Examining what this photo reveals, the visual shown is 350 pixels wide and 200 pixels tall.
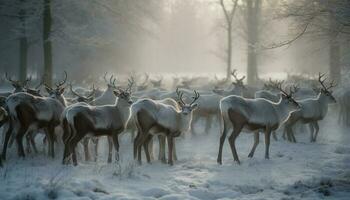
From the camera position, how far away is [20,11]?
78.6 ft

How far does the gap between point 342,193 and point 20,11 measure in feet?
67.1

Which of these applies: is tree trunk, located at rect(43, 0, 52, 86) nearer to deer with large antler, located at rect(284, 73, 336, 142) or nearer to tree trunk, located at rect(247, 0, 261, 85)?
deer with large antler, located at rect(284, 73, 336, 142)

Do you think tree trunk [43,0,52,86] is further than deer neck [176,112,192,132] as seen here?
Yes

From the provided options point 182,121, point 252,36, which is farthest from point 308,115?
point 252,36

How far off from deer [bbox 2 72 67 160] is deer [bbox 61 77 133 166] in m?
0.65

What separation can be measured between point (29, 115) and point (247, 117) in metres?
5.46

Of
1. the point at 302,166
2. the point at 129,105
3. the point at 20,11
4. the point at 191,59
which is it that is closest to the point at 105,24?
the point at 20,11

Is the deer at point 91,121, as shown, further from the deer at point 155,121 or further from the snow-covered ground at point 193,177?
the snow-covered ground at point 193,177

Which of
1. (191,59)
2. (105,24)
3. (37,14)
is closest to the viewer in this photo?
(37,14)

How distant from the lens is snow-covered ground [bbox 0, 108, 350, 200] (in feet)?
25.4

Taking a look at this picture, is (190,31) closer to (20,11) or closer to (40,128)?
(20,11)

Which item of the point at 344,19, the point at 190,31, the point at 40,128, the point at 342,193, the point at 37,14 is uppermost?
the point at 190,31

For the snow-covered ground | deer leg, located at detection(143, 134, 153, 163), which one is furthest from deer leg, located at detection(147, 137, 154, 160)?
the snow-covered ground

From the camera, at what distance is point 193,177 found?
9531 mm
